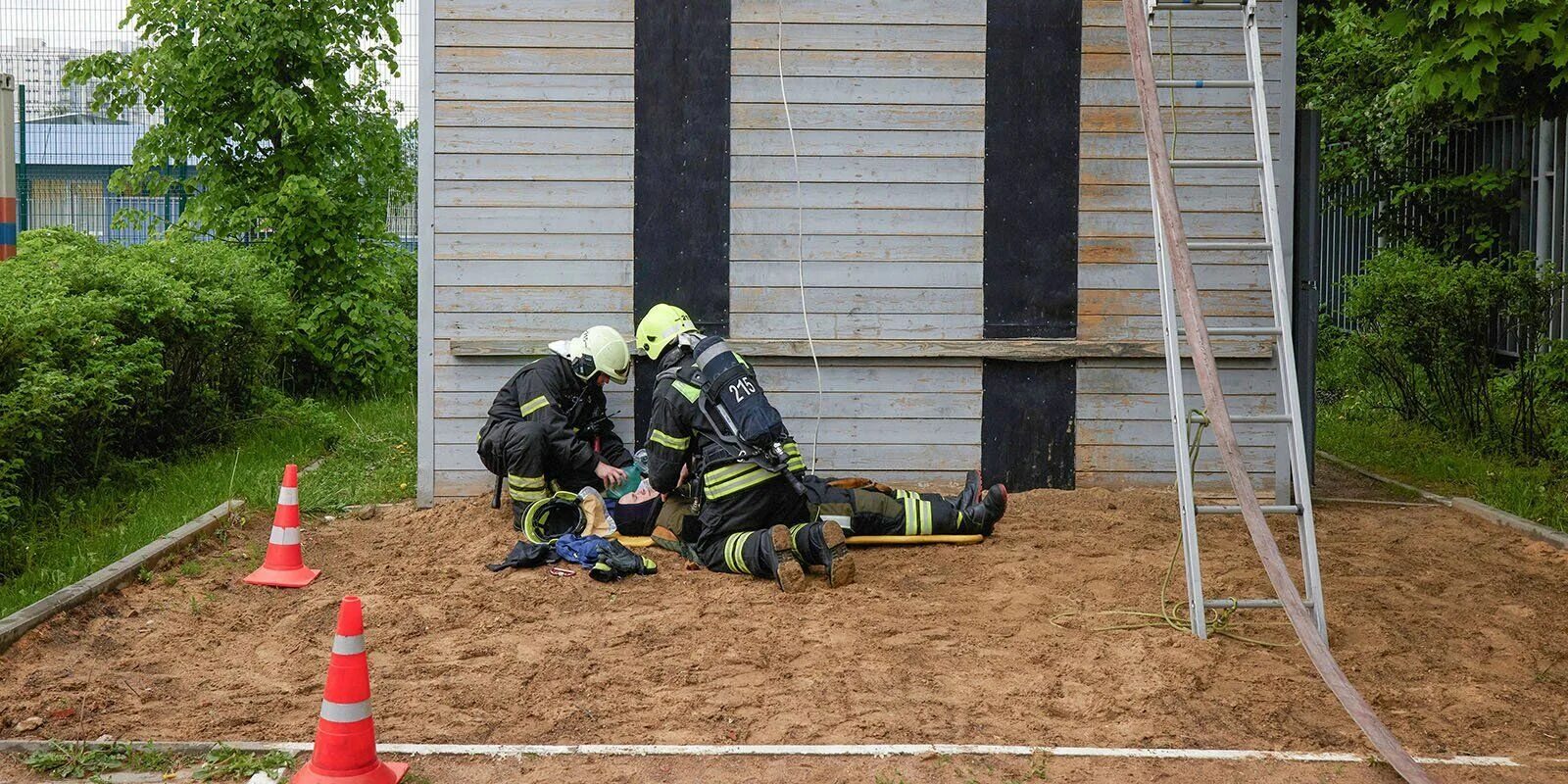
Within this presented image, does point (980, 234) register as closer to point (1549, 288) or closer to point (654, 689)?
point (654, 689)

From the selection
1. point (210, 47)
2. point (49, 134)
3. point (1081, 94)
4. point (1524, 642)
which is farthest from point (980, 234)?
point (49, 134)

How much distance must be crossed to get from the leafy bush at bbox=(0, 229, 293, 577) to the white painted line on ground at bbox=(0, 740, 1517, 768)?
272cm

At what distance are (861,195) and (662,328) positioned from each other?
191cm

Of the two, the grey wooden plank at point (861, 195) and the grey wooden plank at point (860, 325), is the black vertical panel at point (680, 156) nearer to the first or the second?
the grey wooden plank at point (861, 195)

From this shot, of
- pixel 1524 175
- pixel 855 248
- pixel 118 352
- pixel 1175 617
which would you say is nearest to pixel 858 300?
pixel 855 248

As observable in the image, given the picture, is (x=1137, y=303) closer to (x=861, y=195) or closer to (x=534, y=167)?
(x=861, y=195)

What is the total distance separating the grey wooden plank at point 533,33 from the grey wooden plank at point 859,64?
78 centimetres

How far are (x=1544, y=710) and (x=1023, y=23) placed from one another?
17.3 feet

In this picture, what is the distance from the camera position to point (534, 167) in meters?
8.84

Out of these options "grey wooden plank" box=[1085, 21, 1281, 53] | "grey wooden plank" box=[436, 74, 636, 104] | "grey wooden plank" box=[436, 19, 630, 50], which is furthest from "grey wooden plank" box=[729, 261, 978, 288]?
"grey wooden plank" box=[436, 74, 636, 104]

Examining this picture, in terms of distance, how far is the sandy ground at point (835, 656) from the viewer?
4996 millimetres

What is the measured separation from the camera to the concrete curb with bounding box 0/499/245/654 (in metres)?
5.97

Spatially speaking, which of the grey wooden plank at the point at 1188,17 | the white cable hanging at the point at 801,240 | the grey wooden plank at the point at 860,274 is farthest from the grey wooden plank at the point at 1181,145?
the white cable hanging at the point at 801,240

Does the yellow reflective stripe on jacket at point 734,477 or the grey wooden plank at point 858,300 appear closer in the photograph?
the yellow reflective stripe on jacket at point 734,477
